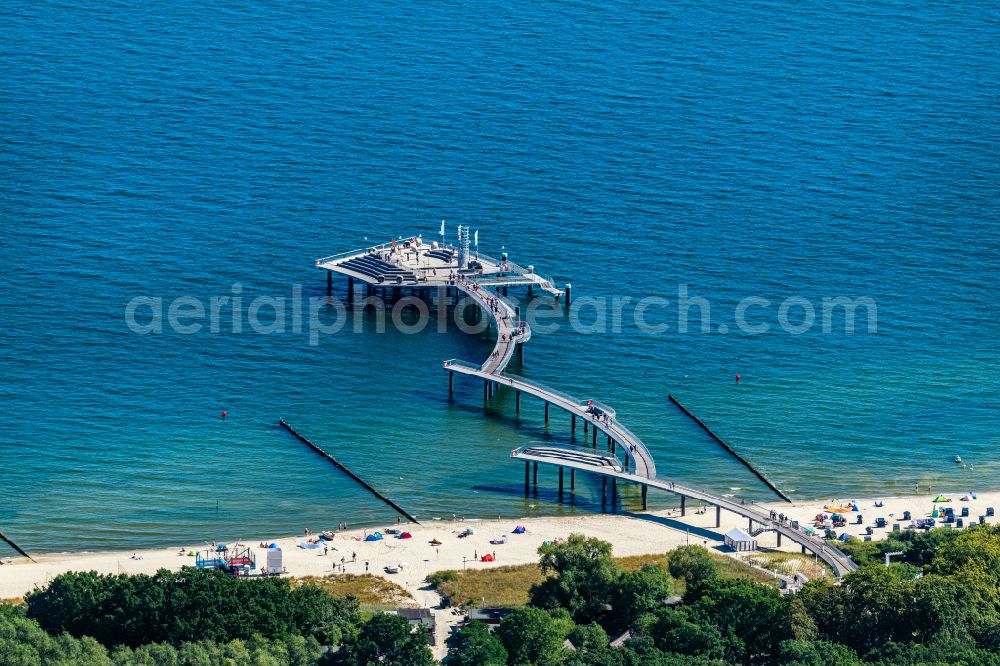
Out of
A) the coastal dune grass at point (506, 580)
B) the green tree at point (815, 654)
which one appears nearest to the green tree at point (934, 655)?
the green tree at point (815, 654)

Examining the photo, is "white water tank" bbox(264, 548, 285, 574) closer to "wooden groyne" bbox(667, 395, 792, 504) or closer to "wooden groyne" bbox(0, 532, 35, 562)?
"wooden groyne" bbox(0, 532, 35, 562)

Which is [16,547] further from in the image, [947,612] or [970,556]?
[970,556]

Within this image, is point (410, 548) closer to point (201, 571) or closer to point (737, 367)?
point (201, 571)

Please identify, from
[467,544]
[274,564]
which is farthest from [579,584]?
[274,564]

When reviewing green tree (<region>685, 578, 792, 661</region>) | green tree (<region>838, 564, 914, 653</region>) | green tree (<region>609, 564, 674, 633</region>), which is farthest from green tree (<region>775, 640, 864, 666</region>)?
green tree (<region>609, 564, 674, 633</region>)

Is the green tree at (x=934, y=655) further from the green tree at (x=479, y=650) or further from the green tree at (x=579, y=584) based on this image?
the green tree at (x=479, y=650)

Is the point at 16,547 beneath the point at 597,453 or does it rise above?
beneath

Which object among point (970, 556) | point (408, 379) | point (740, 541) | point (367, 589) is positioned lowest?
point (367, 589)
